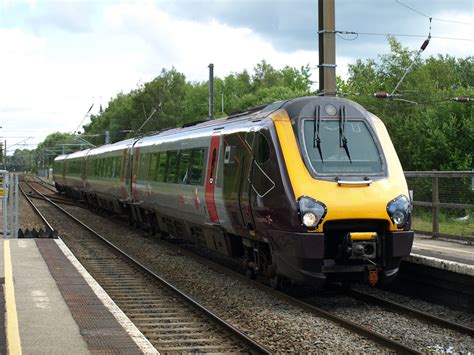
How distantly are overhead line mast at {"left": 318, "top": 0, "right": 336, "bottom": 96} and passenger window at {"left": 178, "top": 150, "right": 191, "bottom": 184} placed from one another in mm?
2982

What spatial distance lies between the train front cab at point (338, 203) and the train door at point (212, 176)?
2637 millimetres

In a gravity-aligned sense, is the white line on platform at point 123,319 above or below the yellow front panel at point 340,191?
below

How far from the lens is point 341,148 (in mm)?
→ 9438

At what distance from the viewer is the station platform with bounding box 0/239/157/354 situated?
21.0 ft

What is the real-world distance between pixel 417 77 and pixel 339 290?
32098mm

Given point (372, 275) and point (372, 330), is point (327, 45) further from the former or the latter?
point (372, 330)

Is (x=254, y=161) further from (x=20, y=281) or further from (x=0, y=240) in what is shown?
(x=0, y=240)

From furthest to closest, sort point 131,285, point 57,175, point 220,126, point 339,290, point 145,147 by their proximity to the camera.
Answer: point 57,175, point 145,147, point 220,126, point 131,285, point 339,290

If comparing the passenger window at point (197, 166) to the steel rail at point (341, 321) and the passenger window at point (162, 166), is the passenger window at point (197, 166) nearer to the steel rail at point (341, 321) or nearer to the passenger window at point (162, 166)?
the steel rail at point (341, 321)

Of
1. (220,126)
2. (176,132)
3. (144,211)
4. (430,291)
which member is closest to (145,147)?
(144,211)

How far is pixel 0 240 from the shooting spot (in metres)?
15.2

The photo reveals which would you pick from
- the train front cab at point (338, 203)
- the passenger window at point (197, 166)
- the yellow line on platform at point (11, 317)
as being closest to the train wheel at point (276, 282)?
the train front cab at point (338, 203)

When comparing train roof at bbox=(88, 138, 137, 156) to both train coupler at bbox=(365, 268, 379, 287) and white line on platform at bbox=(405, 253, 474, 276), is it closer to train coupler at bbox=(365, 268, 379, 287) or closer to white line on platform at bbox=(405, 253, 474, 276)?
white line on platform at bbox=(405, 253, 474, 276)

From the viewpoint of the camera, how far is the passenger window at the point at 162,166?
16.3 m
